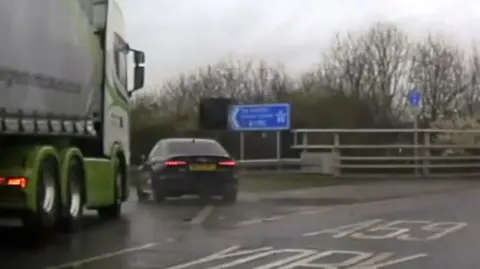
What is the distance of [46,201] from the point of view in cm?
1226

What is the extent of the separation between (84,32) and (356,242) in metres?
5.04

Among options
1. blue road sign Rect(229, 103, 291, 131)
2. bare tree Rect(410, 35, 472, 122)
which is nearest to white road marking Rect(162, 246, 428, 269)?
blue road sign Rect(229, 103, 291, 131)

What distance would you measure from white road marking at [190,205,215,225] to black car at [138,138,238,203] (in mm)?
1126

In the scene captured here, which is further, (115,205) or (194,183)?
(194,183)

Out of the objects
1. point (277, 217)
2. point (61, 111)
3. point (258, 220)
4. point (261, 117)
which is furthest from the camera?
point (261, 117)

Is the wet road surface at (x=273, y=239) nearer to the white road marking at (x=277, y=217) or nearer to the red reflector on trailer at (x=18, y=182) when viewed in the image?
the white road marking at (x=277, y=217)

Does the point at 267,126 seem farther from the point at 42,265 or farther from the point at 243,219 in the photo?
the point at 42,265

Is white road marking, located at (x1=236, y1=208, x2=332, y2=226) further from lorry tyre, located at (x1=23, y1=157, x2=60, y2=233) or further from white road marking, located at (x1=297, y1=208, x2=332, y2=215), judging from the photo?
lorry tyre, located at (x1=23, y1=157, x2=60, y2=233)

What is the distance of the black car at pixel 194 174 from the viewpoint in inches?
761

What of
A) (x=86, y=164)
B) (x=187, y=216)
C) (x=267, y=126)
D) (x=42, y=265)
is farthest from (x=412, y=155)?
(x=42, y=265)

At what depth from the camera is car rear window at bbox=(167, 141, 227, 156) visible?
64.8 feet

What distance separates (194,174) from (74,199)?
231 inches

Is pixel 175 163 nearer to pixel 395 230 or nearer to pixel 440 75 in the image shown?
pixel 395 230

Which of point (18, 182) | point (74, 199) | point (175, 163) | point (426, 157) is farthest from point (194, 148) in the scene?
point (426, 157)
